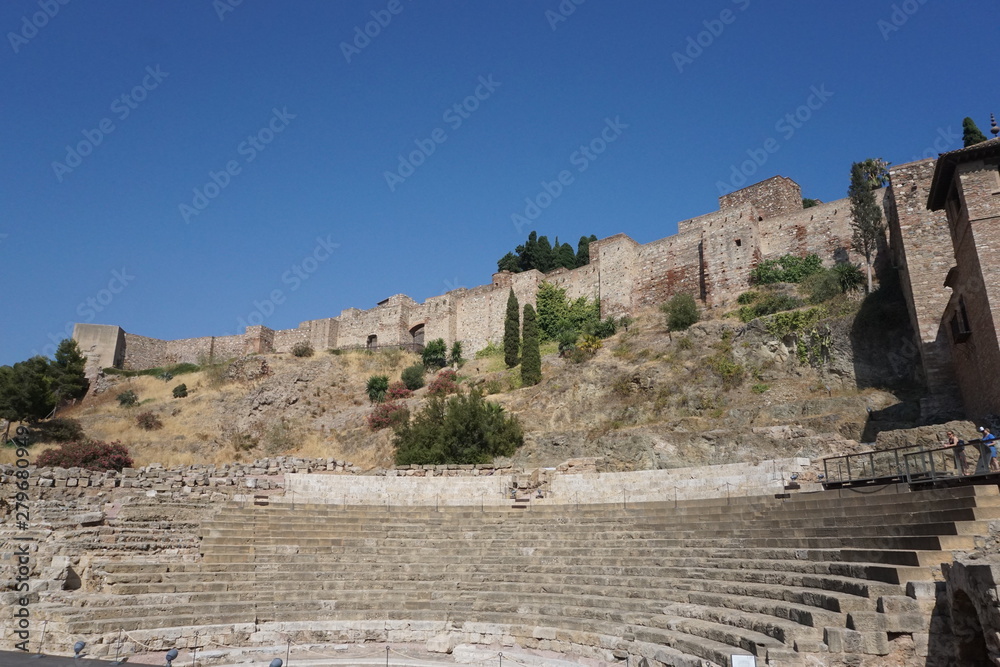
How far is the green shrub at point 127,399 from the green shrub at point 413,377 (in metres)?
15.3

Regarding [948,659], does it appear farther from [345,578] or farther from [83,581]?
[83,581]

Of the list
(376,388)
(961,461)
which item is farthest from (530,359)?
(961,461)

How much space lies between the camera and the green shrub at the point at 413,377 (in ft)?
117

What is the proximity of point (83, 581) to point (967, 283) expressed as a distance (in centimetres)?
1940

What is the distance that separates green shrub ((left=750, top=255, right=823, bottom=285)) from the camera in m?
27.0

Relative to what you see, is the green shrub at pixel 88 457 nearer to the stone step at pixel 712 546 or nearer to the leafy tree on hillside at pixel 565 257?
the stone step at pixel 712 546

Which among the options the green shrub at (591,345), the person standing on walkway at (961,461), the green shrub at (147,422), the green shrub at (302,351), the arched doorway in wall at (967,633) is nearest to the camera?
the arched doorway in wall at (967,633)

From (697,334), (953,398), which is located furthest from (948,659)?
(697,334)

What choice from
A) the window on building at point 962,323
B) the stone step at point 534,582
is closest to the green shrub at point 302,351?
the stone step at point 534,582

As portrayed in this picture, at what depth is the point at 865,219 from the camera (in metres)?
24.1

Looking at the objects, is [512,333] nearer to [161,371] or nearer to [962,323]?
[962,323]

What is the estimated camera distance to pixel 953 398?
658 inches

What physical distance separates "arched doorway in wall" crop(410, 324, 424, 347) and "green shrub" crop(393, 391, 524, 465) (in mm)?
20511

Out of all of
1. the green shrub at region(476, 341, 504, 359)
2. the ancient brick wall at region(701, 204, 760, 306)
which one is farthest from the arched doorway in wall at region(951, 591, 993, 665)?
the green shrub at region(476, 341, 504, 359)
